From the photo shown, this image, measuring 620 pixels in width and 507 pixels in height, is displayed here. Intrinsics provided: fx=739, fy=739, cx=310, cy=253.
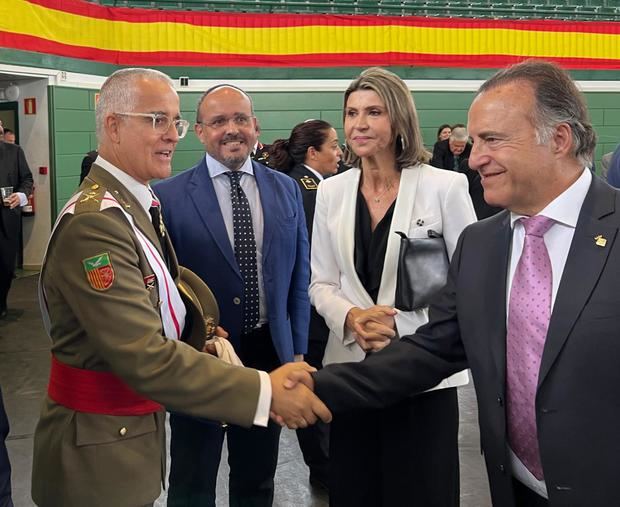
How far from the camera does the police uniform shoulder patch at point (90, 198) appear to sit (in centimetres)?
173

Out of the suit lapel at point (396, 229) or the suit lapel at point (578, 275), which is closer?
the suit lapel at point (578, 275)

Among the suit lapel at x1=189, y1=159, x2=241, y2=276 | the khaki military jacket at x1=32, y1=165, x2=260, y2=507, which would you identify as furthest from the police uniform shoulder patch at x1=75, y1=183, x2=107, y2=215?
the suit lapel at x1=189, y1=159, x2=241, y2=276

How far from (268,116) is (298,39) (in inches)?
46.8

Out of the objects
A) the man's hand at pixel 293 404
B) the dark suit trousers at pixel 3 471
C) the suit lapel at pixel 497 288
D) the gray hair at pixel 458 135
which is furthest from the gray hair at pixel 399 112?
the gray hair at pixel 458 135

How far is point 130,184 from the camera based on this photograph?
1928mm

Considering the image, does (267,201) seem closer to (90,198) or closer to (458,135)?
(90,198)

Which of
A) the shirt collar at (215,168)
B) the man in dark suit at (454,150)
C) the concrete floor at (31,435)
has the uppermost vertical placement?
the man in dark suit at (454,150)

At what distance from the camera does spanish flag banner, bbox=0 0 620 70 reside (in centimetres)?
915

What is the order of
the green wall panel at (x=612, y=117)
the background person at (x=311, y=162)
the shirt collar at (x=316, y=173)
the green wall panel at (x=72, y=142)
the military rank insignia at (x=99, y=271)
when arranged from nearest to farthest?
the military rank insignia at (x=99, y=271)
the background person at (x=311, y=162)
the shirt collar at (x=316, y=173)
the green wall panel at (x=72, y=142)
the green wall panel at (x=612, y=117)

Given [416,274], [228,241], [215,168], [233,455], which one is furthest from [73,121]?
[416,274]

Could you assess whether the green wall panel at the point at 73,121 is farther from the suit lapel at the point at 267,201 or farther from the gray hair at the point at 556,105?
the gray hair at the point at 556,105

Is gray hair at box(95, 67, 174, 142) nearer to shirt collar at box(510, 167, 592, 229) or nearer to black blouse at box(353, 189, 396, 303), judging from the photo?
black blouse at box(353, 189, 396, 303)

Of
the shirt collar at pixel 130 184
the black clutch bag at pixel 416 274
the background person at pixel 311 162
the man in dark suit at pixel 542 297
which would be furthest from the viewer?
the background person at pixel 311 162

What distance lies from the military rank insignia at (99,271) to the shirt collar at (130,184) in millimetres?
290
